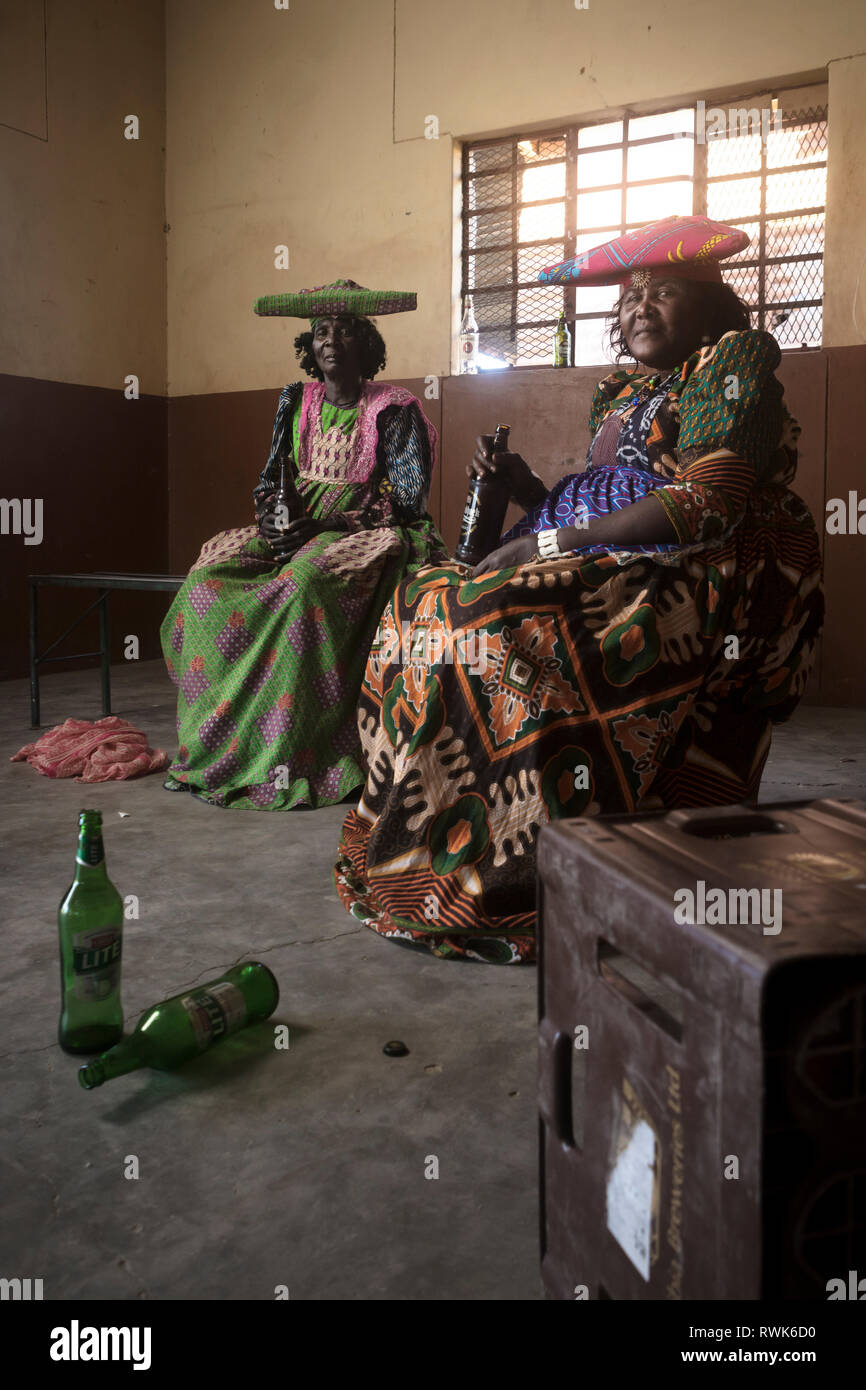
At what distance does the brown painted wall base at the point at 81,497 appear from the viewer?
5609 mm

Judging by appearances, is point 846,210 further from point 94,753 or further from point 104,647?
point 94,753

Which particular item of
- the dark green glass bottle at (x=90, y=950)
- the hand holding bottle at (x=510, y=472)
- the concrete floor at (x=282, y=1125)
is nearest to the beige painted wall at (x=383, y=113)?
the hand holding bottle at (x=510, y=472)

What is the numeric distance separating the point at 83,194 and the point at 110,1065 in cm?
579

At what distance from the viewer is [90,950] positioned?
1.54 metres

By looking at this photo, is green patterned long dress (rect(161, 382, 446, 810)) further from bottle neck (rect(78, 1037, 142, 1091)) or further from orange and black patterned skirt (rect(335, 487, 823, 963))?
bottle neck (rect(78, 1037, 142, 1091))

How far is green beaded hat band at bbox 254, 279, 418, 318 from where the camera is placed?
3498 millimetres

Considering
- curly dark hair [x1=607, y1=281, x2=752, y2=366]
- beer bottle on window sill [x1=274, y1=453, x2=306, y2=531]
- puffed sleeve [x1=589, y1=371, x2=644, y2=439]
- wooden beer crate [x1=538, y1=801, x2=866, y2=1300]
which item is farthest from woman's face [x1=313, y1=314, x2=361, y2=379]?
wooden beer crate [x1=538, y1=801, x2=866, y2=1300]

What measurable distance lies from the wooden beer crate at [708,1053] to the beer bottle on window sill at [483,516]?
61.7 inches

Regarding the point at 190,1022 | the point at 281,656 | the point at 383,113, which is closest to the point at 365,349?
the point at 281,656

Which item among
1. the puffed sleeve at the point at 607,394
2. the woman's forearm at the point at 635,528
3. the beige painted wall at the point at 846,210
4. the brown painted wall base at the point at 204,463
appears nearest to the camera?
the woman's forearm at the point at 635,528

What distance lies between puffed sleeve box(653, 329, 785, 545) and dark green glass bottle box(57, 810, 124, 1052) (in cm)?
125

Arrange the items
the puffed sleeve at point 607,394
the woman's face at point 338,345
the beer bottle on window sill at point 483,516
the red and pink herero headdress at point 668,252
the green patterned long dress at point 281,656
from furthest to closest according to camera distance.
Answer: the woman's face at point 338,345 < the green patterned long dress at point 281,656 < the puffed sleeve at point 607,394 < the beer bottle on window sill at point 483,516 < the red and pink herero headdress at point 668,252

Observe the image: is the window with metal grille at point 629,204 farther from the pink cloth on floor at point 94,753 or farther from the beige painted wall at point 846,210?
the pink cloth on floor at point 94,753

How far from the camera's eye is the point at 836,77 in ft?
15.5
